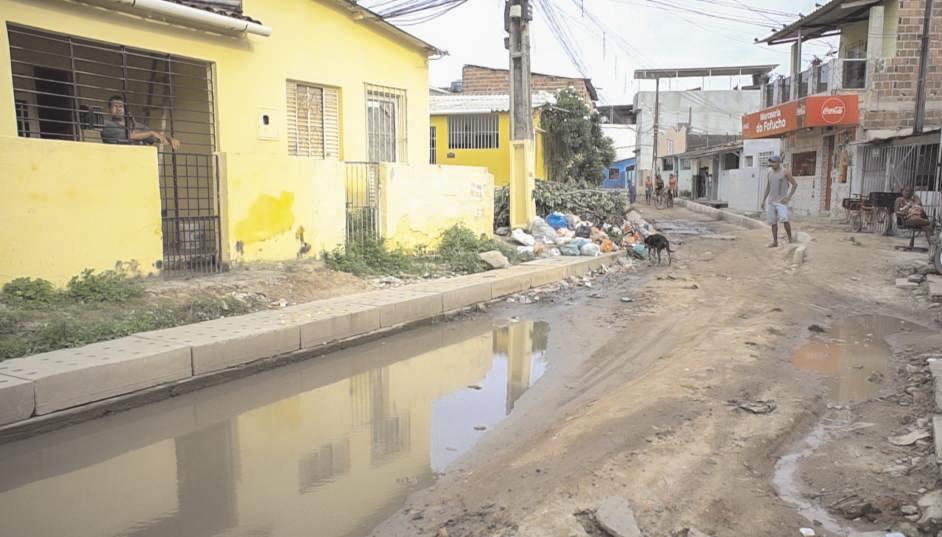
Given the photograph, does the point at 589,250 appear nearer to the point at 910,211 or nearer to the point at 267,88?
the point at 910,211

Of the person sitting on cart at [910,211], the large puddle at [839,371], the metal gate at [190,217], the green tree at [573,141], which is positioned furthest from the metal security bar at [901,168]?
the metal gate at [190,217]

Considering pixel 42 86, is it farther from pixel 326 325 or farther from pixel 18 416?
pixel 18 416

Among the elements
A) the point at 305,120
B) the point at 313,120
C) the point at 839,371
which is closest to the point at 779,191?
the point at 839,371

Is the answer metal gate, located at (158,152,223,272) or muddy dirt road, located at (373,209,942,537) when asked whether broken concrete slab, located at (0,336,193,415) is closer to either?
metal gate, located at (158,152,223,272)

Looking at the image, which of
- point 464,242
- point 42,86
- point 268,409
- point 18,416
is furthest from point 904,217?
point 42,86

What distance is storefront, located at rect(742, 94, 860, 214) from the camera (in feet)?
66.8

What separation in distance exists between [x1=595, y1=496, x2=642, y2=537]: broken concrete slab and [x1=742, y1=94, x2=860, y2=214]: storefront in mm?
20302

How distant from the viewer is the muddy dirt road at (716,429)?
345cm

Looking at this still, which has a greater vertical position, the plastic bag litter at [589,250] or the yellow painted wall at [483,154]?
the yellow painted wall at [483,154]

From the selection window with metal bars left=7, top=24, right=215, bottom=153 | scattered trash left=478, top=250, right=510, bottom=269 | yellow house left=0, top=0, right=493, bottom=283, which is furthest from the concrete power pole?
window with metal bars left=7, top=24, right=215, bottom=153

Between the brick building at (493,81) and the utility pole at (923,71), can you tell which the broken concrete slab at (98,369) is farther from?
the brick building at (493,81)

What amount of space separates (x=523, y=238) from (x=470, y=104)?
9842 millimetres

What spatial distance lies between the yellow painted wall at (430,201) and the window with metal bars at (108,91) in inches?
116

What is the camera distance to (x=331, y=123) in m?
12.6
